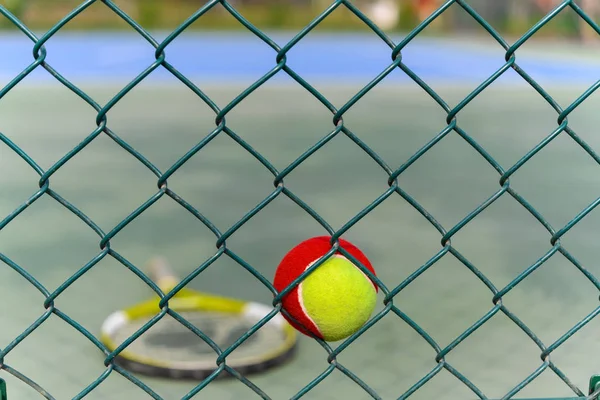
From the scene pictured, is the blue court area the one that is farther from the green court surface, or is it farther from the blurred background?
the green court surface

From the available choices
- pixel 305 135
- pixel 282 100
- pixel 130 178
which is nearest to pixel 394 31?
pixel 282 100

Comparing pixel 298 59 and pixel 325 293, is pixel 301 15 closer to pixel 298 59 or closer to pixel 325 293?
pixel 298 59

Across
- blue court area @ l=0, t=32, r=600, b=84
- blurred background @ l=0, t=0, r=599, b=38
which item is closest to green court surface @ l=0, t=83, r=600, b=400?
blue court area @ l=0, t=32, r=600, b=84

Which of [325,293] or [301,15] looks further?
[301,15]

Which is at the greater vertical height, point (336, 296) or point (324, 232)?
point (324, 232)

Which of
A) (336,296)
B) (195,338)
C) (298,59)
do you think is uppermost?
(298,59)

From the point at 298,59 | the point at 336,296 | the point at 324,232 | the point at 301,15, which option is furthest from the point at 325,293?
the point at 301,15

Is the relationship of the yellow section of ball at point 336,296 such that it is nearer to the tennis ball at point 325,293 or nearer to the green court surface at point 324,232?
the tennis ball at point 325,293
